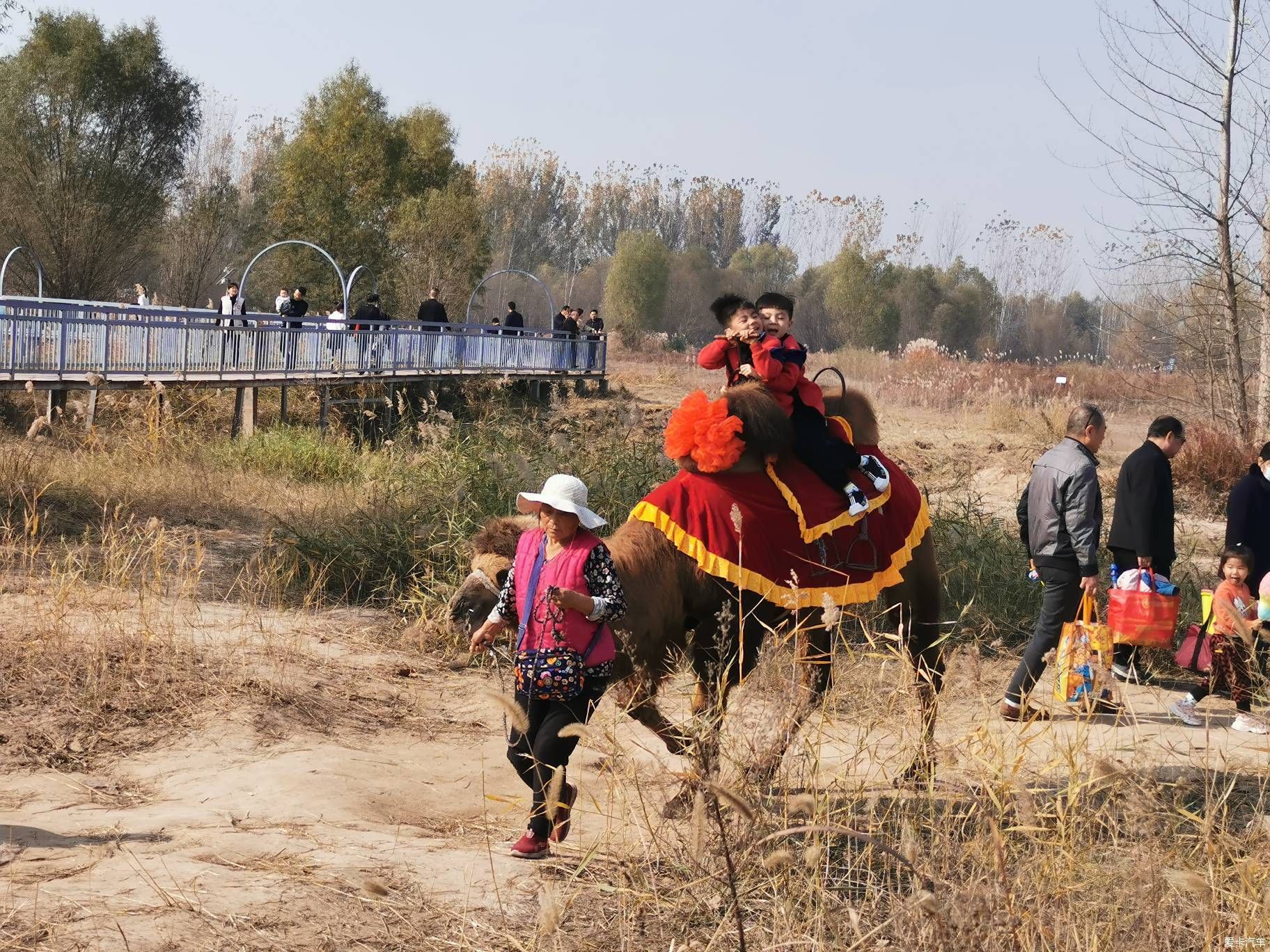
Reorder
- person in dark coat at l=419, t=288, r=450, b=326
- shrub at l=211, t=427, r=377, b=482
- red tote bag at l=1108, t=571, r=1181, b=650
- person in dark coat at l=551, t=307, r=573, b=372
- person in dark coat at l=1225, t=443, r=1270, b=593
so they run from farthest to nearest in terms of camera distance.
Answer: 1. person in dark coat at l=551, t=307, r=573, b=372
2. person in dark coat at l=419, t=288, r=450, b=326
3. shrub at l=211, t=427, r=377, b=482
4. person in dark coat at l=1225, t=443, r=1270, b=593
5. red tote bag at l=1108, t=571, r=1181, b=650

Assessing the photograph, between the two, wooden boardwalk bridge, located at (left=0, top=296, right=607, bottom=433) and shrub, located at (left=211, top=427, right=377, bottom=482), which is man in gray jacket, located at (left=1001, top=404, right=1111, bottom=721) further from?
wooden boardwalk bridge, located at (left=0, top=296, right=607, bottom=433)

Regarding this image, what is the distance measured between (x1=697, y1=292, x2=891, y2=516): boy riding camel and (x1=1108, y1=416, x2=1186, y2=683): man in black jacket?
314 cm

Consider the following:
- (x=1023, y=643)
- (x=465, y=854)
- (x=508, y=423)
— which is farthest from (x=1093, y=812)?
(x=508, y=423)

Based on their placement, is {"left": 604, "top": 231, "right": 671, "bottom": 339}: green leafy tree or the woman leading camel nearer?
the woman leading camel

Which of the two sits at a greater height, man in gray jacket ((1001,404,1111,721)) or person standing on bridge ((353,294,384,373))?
person standing on bridge ((353,294,384,373))

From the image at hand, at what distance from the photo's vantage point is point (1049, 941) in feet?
12.6

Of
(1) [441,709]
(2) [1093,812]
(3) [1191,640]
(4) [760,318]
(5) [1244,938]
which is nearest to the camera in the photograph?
(5) [1244,938]

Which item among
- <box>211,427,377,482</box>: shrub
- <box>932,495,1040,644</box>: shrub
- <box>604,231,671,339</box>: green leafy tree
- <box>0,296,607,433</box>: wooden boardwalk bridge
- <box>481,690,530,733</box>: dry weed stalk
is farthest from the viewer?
<box>604,231,671,339</box>: green leafy tree

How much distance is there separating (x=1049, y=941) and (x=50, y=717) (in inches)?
190

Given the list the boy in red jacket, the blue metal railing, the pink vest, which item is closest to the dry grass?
the pink vest

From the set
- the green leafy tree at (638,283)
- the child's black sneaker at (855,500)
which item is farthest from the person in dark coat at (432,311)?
the green leafy tree at (638,283)

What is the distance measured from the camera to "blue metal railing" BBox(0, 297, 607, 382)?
14930mm

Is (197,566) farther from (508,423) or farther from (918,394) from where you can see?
(918,394)

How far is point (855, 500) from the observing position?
6.14 m
